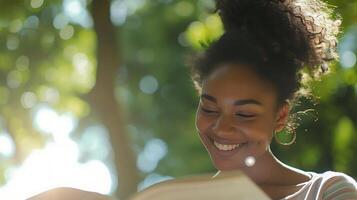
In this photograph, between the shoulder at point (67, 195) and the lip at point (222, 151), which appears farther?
the lip at point (222, 151)

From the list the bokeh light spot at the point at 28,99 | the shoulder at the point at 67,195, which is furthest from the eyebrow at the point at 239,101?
the bokeh light spot at the point at 28,99

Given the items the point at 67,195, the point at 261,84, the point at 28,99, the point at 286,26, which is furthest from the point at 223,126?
the point at 28,99

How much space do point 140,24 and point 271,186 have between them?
7065mm

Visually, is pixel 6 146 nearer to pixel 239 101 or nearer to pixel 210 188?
pixel 239 101

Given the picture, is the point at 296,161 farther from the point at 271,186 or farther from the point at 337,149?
the point at 271,186

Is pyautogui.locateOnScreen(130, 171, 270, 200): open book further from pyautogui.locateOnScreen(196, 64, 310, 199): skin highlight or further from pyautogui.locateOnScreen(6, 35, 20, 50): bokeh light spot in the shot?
pyautogui.locateOnScreen(6, 35, 20, 50): bokeh light spot

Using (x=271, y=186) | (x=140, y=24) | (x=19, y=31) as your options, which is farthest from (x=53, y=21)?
(x=271, y=186)

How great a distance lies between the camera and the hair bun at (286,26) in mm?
1469

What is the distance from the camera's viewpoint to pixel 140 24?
27.6ft

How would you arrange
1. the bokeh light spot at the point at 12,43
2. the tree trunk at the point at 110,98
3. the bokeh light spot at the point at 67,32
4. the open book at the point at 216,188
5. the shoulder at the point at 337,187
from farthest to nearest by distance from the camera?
the bokeh light spot at the point at 67,32 → the bokeh light spot at the point at 12,43 → the tree trunk at the point at 110,98 → the shoulder at the point at 337,187 → the open book at the point at 216,188

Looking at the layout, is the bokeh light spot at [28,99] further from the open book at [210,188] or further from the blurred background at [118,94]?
the open book at [210,188]

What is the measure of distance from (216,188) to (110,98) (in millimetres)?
3228

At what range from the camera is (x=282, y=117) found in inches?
58.1

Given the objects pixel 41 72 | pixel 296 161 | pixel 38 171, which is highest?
pixel 41 72
